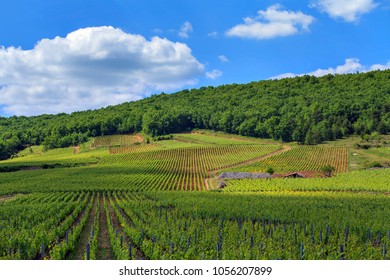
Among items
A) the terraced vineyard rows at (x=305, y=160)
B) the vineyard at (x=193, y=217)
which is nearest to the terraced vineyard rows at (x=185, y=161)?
the vineyard at (x=193, y=217)

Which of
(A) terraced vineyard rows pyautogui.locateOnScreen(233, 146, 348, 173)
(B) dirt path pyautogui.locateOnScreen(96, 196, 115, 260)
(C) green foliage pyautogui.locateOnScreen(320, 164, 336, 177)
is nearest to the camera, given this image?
(B) dirt path pyautogui.locateOnScreen(96, 196, 115, 260)

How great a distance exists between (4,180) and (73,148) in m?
89.5

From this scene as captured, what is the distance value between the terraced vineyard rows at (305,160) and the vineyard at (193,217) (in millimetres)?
483

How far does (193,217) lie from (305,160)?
7857cm

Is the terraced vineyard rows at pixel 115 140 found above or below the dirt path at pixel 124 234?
above

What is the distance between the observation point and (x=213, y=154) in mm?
119062

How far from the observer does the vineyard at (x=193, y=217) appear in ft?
59.9

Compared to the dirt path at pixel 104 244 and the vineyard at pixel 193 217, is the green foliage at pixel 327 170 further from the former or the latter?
the dirt path at pixel 104 244

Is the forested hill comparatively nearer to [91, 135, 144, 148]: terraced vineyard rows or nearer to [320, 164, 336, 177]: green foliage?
[91, 135, 144, 148]: terraced vineyard rows

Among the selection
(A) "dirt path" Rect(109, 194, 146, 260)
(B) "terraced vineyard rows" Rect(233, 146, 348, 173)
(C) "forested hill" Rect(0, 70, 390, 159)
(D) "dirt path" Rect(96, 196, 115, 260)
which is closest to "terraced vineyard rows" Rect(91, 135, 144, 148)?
(C) "forested hill" Rect(0, 70, 390, 159)

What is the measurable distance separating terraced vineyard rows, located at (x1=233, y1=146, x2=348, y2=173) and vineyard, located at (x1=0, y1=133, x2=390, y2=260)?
48 centimetres

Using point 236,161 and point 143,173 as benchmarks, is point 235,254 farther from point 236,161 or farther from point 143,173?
point 236,161

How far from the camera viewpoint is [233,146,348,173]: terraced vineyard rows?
93938 millimetres

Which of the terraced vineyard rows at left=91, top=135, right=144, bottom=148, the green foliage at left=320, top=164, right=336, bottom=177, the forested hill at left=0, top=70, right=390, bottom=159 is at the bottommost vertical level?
the green foliage at left=320, top=164, right=336, bottom=177
